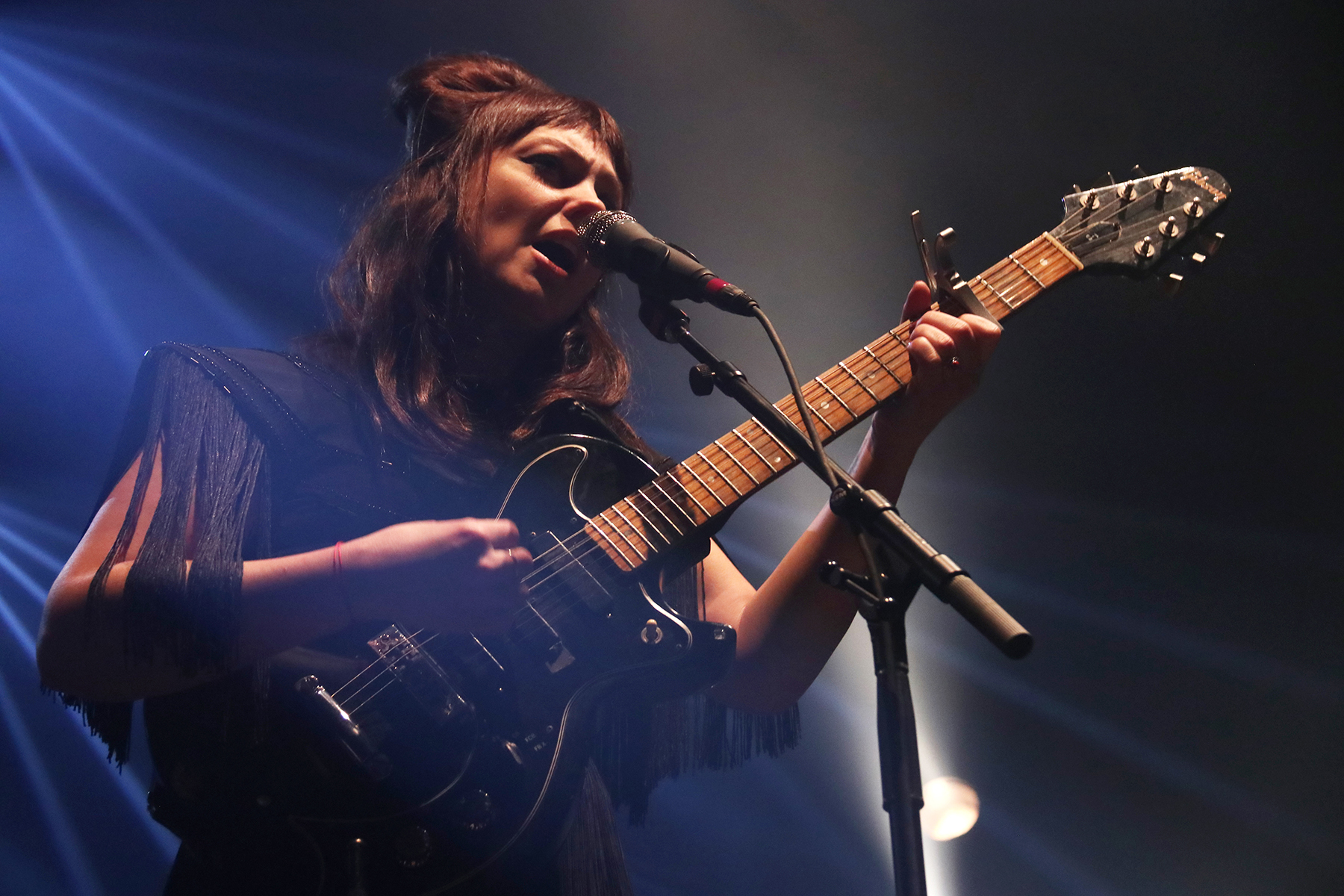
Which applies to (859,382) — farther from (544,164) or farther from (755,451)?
(544,164)

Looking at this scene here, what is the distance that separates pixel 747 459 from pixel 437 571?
574 mm

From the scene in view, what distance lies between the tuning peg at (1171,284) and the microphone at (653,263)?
0.85m

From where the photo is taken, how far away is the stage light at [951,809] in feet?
8.09

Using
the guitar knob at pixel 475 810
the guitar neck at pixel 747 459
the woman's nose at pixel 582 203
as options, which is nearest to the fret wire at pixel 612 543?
the guitar neck at pixel 747 459

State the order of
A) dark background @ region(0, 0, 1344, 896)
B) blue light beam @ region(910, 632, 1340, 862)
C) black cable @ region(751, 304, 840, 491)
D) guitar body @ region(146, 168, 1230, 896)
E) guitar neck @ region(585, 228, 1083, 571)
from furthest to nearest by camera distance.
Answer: dark background @ region(0, 0, 1344, 896) < blue light beam @ region(910, 632, 1340, 862) < guitar neck @ region(585, 228, 1083, 571) < guitar body @ region(146, 168, 1230, 896) < black cable @ region(751, 304, 840, 491)

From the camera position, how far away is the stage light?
8.09 ft

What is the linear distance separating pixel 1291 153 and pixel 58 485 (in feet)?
12.1

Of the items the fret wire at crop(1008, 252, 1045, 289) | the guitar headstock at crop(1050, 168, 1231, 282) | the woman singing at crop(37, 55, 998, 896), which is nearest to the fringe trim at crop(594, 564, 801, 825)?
the woman singing at crop(37, 55, 998, 896)

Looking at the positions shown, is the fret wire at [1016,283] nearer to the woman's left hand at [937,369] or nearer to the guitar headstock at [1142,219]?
the guitar headstock at [1142,219]

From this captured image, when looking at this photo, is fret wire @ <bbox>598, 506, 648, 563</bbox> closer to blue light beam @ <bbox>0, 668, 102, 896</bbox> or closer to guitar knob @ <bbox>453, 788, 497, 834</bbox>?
guitar knob @ <bbox>453, 788, 497, 834</bbox>

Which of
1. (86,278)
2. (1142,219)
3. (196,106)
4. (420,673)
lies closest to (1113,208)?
(1142,219)

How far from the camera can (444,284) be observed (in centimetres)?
161

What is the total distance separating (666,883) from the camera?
236cm

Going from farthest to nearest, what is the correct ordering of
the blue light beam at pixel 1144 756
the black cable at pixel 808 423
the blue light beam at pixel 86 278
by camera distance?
the blue light beam at pixel 86 278 < the blue light beam at pixel 1144 756 < the black cable at pixel 808 423
